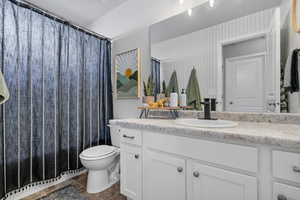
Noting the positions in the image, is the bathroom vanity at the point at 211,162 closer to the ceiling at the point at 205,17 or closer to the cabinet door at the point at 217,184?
the cabinet door at the point at 217,184

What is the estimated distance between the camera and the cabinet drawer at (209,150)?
2.34 feet

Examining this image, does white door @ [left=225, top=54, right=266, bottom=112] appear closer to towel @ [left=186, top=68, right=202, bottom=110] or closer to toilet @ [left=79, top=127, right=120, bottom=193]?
towel @ [left=186, top=68, right=202, bottom=110]

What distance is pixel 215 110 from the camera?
1.34 metres

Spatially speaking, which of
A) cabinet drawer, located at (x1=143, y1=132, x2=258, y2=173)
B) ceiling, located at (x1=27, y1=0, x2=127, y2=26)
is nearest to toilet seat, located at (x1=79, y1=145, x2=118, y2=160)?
cabinet drawer, located at (x1=143, y1=132, x2=258, y2=173)

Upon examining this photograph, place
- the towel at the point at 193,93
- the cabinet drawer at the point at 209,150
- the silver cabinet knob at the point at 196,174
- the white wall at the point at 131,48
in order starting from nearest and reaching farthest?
the cabinet drawer at the point at 209,150, the silver cabinet knob at the point at 196,174, the towel at the point at 193,93, the white wall at the point at 131,48

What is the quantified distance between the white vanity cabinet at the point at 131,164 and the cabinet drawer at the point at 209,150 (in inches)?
6.9

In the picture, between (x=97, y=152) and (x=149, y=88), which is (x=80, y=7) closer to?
(x=149, y=88)

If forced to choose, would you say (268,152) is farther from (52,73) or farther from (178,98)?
(52,73)

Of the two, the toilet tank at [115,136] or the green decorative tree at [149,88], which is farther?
the toilet tank at [115,136]

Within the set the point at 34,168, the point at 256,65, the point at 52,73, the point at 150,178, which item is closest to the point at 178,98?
the point at 256,65

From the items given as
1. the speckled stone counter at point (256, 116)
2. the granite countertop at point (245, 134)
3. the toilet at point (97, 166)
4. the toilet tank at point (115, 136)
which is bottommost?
the toilet at point (97, 166)

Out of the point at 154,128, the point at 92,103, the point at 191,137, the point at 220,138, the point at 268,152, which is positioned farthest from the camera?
the point at 92,103

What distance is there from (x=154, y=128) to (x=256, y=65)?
97 centimetres

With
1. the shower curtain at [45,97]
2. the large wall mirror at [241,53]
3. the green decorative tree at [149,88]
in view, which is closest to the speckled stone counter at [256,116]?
the large wall mirror at [241,53]
